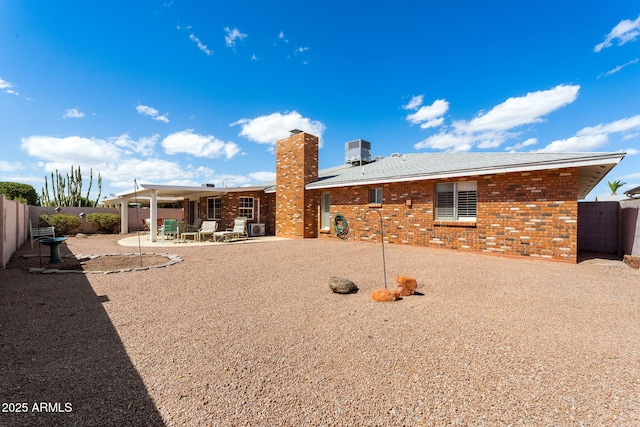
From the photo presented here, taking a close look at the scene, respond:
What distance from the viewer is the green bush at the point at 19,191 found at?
23703mm

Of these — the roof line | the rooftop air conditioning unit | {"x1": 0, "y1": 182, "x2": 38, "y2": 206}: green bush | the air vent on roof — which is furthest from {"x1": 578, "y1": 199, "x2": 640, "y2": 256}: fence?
{"x1": 0, "y1": 182, "x2": 38, "y2": 206}: green bush

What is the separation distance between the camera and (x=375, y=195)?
12.9m

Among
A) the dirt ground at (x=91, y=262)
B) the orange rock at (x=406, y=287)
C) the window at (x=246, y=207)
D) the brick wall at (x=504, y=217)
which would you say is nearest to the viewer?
the orange rock at (x=406, y=287)

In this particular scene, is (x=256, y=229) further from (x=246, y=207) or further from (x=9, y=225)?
(x=9, y=225)

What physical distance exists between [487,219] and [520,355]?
24.2ft

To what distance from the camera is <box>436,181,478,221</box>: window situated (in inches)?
395

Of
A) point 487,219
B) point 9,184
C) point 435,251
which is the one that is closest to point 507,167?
point 487,219

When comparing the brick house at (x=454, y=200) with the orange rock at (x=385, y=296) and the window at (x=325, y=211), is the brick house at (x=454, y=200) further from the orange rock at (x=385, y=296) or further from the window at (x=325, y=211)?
the orange rock at (x=385, y=296)

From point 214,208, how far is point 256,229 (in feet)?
12.4

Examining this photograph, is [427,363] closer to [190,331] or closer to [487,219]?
[190,331]

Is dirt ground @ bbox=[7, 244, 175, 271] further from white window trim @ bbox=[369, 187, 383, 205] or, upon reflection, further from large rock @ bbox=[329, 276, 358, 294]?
white window trim @ bbox=[369, 187, 383, 205]

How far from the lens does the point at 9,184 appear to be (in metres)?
24.2

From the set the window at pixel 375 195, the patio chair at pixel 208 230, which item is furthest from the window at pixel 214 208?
the window at pixel 375 195

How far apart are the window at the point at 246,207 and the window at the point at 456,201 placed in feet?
37.2
